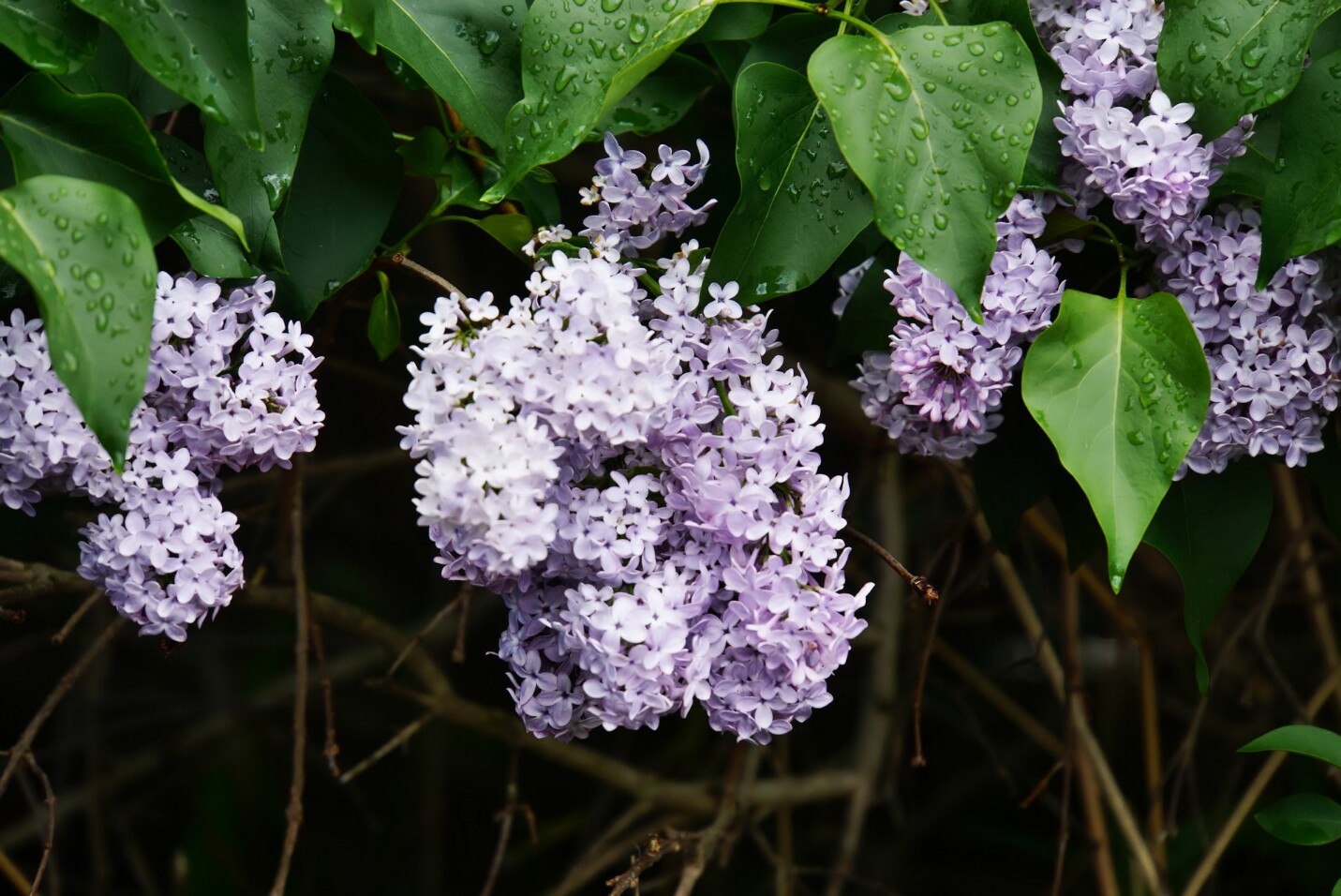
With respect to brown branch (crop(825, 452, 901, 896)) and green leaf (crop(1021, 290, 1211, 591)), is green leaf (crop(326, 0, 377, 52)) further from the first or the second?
brown branch (crop(825, 452, 901, 896))

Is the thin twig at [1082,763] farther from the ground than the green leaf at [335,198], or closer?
closer

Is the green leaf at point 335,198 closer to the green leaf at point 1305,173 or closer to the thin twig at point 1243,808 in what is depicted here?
the green leaf at point 1305,173

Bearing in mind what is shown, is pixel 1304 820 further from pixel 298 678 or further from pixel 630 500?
pixel 298 678

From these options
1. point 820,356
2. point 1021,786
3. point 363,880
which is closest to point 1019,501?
point 820,356

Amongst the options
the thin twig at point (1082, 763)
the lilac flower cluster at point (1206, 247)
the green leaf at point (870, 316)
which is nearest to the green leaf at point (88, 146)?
the green leaf at point (870, 316)

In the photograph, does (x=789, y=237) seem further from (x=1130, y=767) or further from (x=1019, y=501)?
(x=1130, y=767)
